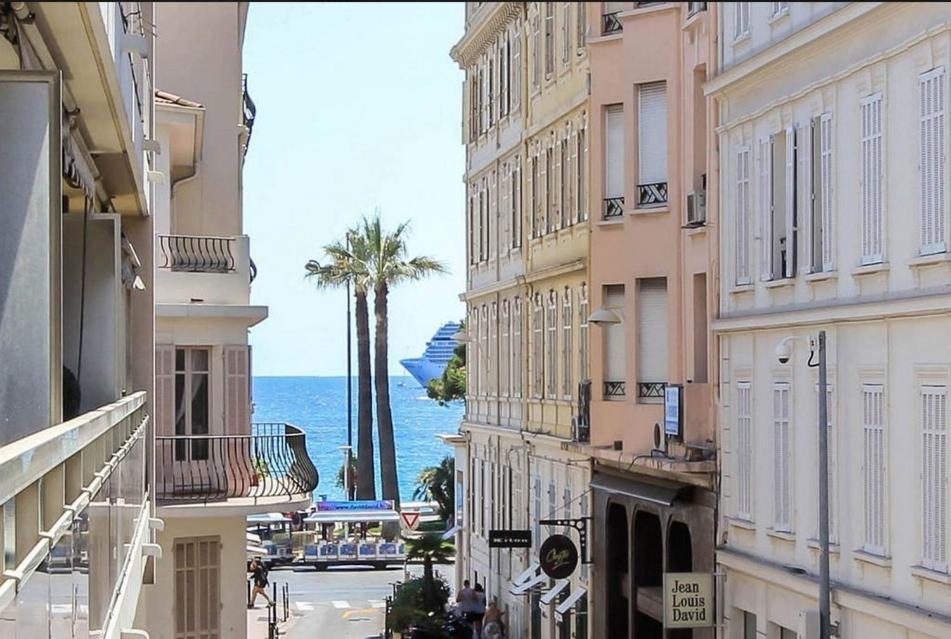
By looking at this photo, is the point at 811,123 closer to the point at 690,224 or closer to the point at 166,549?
the point at 690,224

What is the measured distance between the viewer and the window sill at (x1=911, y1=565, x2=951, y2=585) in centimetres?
1775

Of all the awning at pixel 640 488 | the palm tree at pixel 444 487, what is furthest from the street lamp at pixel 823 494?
the palm tree at pixel 444 487

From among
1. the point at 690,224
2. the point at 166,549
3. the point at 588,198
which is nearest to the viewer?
the point at 166,549

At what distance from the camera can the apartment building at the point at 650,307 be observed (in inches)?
1062

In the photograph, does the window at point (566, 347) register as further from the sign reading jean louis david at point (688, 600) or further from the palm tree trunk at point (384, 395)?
the palm tree trunk at point (384, 395)

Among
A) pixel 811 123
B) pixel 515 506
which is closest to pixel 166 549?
pixel 811 123

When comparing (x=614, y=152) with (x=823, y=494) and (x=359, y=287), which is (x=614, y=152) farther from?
(x=359, y=287)

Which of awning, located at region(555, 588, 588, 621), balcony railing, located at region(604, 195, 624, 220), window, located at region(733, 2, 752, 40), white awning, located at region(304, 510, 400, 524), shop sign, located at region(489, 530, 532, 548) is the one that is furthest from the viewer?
white awning, located at region(304, 510, 400, 524)

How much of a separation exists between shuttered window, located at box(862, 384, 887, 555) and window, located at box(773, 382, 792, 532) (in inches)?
102

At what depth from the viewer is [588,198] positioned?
107 ft

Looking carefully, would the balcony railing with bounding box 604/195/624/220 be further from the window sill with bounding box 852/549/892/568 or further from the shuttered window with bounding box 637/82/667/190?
the window sill with bounding box 852/549/892/568

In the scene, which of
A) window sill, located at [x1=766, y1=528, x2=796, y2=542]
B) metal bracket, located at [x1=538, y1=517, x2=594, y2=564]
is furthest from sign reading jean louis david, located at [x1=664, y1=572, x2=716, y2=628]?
metal bracket, located at [x1=538, y1=517, x2=594, y2=564]

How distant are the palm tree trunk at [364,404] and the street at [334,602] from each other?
5.64 metres

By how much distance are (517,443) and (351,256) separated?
32.1m
